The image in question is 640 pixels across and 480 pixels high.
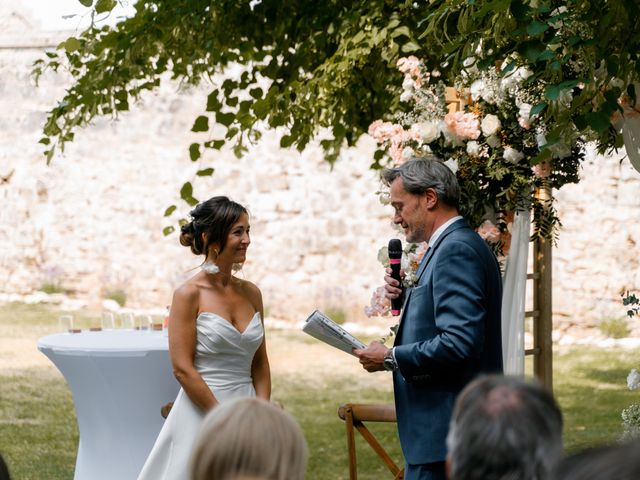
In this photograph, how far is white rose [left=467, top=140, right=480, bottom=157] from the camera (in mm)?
4246

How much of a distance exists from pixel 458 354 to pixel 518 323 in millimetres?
1946

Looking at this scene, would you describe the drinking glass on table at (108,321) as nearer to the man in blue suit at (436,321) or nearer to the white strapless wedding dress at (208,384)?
the white strapless wedding dress at (208,384)

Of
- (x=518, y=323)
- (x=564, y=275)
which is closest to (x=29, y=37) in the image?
(x=564, y=275)

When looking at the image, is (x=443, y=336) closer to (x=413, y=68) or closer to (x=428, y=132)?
(x=428, y=132)

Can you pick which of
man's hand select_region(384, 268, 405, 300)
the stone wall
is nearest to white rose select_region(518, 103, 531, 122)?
man's hand select_region(384, 268, 405, 300)

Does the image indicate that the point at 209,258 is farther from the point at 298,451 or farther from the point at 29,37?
the point at 29,37

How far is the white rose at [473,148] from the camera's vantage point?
13.9 ft

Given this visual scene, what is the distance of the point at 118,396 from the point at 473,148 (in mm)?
1971

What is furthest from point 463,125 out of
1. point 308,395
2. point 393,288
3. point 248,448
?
point 308,395

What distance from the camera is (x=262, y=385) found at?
3.95 meters

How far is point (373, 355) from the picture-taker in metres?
3.09

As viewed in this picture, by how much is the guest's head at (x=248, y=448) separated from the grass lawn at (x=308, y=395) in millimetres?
5324

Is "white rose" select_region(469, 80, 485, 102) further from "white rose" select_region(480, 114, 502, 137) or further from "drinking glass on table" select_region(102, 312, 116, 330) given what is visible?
"drinking glass on table" select_region(102, 312, 116, 330)

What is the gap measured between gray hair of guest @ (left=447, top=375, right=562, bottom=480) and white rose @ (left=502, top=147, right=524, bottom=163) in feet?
9.04
